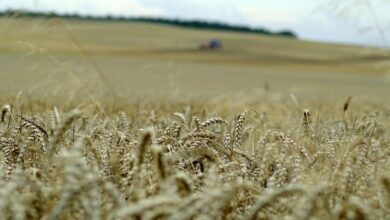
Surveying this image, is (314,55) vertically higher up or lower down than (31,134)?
lower down

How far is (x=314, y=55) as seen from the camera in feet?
203

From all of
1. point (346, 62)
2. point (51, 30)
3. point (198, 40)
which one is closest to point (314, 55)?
point (346, 62)

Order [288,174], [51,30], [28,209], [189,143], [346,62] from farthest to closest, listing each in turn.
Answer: [346,62] → [51,30] → [189,143] → [288,174] → [28,209]

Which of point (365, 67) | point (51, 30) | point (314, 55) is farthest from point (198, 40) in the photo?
point (51, 30)

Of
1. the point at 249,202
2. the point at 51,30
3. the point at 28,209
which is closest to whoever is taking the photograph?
the point at 28,209

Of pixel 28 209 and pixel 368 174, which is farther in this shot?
pixel 368 174

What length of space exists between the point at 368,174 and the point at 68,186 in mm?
995

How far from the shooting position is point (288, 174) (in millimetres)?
2045

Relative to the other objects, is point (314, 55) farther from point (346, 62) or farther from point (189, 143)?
point (189, 143)

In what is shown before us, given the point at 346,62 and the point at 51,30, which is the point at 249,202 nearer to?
the point at 51,30

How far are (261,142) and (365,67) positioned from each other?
49.6 meters

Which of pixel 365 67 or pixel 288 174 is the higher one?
pixel 288 174

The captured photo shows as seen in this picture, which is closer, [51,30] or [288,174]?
[288,174]

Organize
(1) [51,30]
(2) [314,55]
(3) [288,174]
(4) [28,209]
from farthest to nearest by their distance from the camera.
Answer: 1. (2) [314,55]
2. (1) [51,30]
3. (3) [288,174]
4. (4) [28,209]
